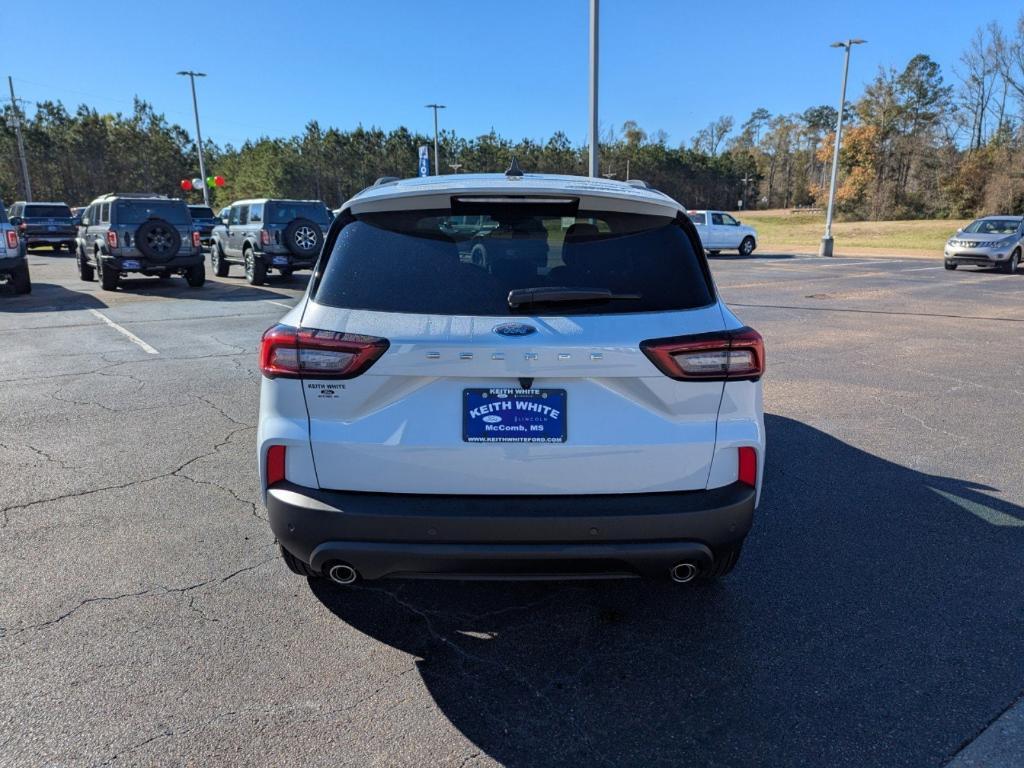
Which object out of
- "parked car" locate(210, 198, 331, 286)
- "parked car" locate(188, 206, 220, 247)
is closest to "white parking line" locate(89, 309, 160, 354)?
"parked car" locate(210, 198, 331, 286)

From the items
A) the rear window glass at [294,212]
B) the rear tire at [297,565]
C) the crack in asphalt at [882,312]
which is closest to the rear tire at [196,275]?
the rear window glass at [294,212]

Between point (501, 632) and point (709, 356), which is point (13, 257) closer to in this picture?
point (501, 632)

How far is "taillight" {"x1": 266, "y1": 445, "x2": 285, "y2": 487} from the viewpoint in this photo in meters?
2.53

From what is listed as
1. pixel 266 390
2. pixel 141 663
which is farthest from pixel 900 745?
pixel 141 663

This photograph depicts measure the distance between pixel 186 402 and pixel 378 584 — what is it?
13.2ft

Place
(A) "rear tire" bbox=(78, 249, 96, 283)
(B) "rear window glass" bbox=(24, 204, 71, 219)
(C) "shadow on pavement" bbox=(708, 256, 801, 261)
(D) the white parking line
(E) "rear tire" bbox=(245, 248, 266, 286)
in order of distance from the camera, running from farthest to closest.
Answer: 1. (C) "shadow on pavement" bbox=(708, 256, 801, 261)
2. (B) "rear window glass" bbox=(24, 204, 71, 219)
3. (A) "rear tire" bbox=(78, 249, 96, 283)
4. (E) "rear tire" bbox=(245, 248, 266, 286)
5. (D) the white parking line

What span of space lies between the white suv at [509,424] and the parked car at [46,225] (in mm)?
33021

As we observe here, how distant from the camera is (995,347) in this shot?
30.9 ft

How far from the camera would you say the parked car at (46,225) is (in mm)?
28759

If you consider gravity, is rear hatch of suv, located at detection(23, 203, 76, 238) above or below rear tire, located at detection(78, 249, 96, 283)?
above

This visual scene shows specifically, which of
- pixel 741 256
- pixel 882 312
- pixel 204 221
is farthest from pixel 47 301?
pixel 741 256

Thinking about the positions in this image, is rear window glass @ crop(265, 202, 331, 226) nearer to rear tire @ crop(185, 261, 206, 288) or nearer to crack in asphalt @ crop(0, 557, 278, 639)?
rear tire @ crop(185, 261, 206, 288)

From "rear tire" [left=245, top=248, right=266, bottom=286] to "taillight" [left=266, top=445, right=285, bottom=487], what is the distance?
15.3m

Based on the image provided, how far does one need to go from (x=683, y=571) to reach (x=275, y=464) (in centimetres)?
158
